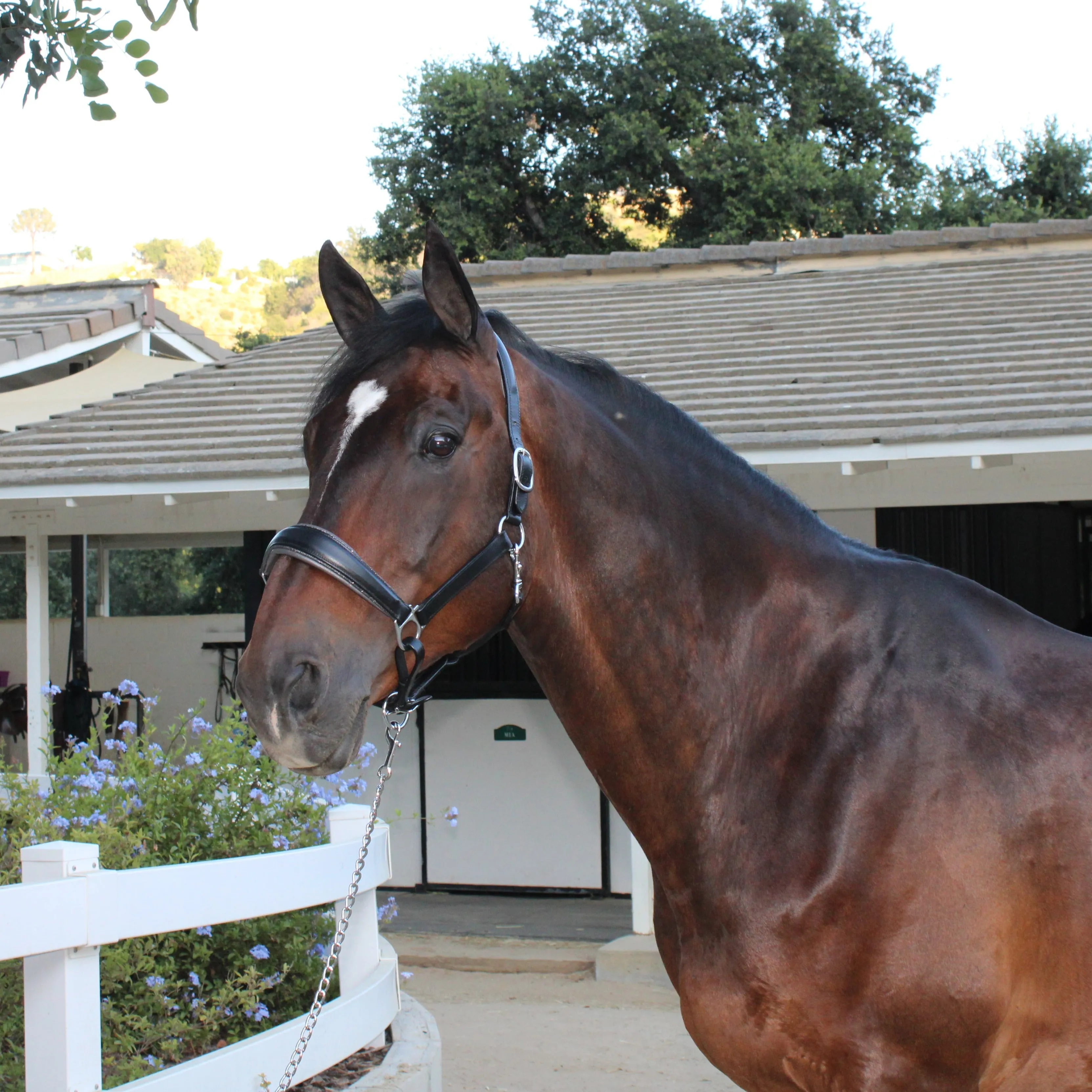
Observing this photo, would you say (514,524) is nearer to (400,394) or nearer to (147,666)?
(400,394)

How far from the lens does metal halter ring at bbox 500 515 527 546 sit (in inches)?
73.3

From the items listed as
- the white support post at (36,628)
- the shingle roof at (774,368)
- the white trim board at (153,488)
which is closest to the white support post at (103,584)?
the shingle roof at (774,368)

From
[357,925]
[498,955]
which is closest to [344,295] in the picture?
[357,925]

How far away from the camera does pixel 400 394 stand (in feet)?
6.09

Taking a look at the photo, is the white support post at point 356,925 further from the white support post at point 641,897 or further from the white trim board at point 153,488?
the white trim board at point 153,488

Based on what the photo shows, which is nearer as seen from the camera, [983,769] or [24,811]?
[983,769]

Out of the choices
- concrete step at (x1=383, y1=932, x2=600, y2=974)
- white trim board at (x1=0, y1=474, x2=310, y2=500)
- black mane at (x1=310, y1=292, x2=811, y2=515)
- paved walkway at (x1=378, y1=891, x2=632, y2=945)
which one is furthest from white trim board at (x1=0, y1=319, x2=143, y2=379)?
black mane at (x1=310, y1=292, x2=811, y2=515)

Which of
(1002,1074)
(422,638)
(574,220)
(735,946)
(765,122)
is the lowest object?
(1002,1074)

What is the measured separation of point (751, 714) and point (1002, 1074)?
2.41 feet

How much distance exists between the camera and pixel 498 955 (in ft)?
19.6

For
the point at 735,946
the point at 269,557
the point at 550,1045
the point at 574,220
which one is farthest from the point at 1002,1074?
the point at 574,220

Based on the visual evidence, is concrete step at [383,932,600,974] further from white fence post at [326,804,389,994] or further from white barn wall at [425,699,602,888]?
white fence post at [326,804,389,994]

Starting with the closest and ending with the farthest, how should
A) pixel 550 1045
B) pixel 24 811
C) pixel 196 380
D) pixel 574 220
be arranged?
pixel 24 811, pixel 550 1045, pixel 196 380, pixel 574 220

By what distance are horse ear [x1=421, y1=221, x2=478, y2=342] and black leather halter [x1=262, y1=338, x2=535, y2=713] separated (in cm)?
9
